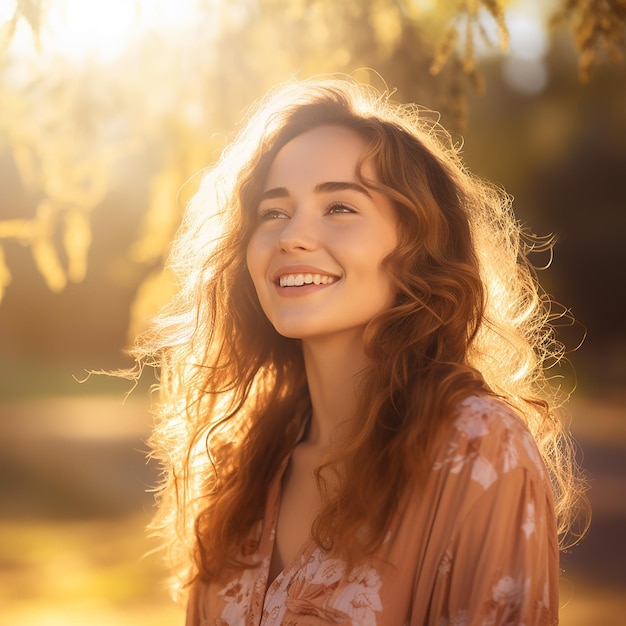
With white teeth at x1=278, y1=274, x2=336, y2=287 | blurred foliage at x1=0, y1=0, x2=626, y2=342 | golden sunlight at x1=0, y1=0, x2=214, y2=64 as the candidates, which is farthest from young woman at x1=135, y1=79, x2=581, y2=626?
golden sunlight at x1=0, y1=0, x2=214, y2=64

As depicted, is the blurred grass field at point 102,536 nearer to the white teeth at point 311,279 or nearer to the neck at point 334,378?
the neck at point 334,378

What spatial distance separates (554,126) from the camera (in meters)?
21.3

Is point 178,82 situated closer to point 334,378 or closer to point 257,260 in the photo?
point 257,260

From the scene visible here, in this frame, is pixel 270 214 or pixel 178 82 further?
pixel 178 82

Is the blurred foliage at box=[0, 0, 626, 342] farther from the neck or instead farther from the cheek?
the neck

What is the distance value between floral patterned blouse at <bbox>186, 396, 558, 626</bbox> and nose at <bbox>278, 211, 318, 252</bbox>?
61cm

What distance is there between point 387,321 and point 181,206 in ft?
4.64

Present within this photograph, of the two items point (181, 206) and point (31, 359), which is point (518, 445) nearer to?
point (181, 206)

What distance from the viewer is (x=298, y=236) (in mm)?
2574

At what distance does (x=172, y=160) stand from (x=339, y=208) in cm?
143

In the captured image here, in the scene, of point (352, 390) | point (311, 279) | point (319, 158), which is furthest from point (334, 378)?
point (319, 158)

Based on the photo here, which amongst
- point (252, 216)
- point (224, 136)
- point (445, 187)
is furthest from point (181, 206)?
point (445, 187)

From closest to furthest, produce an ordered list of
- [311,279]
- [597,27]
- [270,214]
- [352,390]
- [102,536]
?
[311,279], [352,390], [270,214], [597,27], [102,536]

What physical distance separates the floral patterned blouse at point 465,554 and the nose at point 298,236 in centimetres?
61
